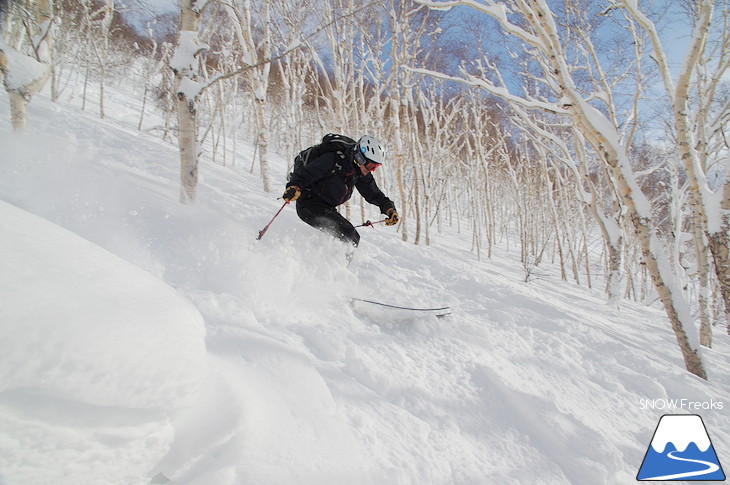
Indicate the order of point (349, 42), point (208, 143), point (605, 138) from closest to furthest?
point (605, 138) < point (349, 42) < point (208, 143)

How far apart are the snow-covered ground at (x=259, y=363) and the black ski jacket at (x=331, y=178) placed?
571mm

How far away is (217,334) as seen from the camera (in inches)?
75.9

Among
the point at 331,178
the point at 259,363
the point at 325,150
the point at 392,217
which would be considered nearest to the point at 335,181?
the point at 331,178

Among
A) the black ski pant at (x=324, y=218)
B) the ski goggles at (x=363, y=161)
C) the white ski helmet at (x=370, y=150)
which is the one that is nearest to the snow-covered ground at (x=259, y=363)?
the black ski pant at (x=324, y=218)

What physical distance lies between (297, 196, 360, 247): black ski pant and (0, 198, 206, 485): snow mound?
97.1 inches

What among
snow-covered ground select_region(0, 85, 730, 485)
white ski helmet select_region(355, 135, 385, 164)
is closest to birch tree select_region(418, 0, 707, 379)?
snow-covered ground select_region(0, 85, 730, 485)

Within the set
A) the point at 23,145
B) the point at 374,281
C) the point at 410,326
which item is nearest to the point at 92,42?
the point at 23,145

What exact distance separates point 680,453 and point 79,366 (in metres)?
3.48

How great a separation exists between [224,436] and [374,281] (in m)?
2.65

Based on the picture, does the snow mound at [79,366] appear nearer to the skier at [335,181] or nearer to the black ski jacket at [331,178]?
the black ski jacket at [331,178]

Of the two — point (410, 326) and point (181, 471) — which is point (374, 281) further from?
point (181, 471)

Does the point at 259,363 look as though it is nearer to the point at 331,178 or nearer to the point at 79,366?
the point at 79,366

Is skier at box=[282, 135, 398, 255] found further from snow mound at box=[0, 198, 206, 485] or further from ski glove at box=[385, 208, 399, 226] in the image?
snow mound at box=[0, 198, 206, 485]

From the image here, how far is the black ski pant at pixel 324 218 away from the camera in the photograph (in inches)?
149
